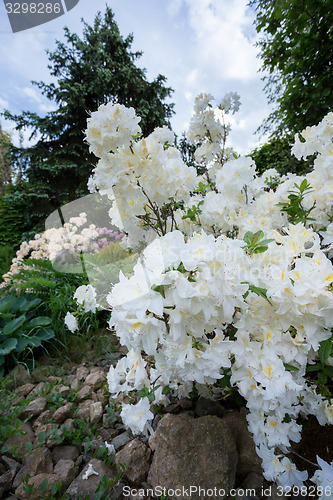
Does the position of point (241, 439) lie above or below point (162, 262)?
below

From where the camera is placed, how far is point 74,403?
65.2 inches

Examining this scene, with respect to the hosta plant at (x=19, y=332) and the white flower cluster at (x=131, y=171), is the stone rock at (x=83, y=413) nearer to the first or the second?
the hosta plant at (x=19, y=332)

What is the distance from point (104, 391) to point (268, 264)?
1410 millimetres

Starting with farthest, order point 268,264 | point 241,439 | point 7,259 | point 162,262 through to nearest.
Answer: point 7,259 → point 241,439 → point 268,264 → point 162,262

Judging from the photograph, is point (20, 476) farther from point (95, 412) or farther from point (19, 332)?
point (19, 332)

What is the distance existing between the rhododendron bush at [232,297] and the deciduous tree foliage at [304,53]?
1.94 m

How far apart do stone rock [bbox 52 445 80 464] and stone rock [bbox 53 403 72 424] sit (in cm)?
16

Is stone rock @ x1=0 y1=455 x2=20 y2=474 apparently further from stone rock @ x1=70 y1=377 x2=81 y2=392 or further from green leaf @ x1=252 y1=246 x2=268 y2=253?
green leaf @ x1=252 y1=246 x2=268 y2=253

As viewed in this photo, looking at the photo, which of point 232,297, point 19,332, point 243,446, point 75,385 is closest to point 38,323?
point 19,332

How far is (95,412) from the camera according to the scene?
154 centimetres

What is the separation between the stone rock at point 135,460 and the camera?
1.16 meters

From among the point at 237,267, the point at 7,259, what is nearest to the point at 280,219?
the point at 237,267

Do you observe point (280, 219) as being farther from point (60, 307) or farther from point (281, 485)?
point (60, 307)

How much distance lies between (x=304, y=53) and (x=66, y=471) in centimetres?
412
